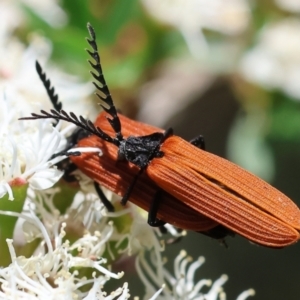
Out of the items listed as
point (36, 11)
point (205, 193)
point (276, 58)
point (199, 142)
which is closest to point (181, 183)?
point (205, 193)

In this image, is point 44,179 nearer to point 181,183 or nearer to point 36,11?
point 181,183

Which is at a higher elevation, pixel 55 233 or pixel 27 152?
pixel 27 152

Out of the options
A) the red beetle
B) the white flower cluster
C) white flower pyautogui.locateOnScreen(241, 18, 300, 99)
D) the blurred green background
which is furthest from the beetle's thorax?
white flower pyautogui.locateOnScreen(241, 18, 300, 99)

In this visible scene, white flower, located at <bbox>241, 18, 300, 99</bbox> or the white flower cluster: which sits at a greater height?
white flower, located at <bbox>241, 18, 300, 99</bbox>

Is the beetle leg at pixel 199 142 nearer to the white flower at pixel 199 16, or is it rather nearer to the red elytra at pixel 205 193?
A: the red elytra at pixel 205 193

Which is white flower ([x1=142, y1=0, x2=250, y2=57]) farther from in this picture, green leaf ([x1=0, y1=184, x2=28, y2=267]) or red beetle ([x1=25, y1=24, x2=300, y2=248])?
green leaf ([x1=0, y1=184, x2=28, y2=267])

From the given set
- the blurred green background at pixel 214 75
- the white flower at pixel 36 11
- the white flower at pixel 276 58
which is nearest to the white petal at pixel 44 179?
the blurred green background at pixel 214 75

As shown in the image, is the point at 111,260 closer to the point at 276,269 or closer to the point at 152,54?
the point at 152,54
